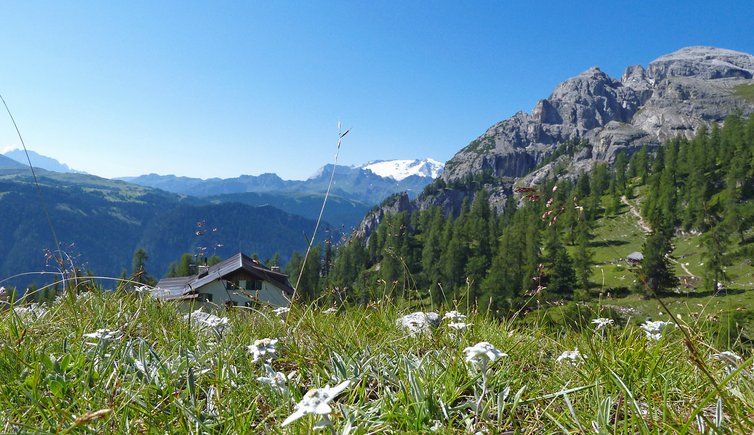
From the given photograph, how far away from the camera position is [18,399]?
2.43m

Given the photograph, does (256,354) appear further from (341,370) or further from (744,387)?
(744,387)

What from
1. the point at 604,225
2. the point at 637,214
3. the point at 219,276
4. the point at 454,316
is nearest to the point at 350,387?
the point at 454,316

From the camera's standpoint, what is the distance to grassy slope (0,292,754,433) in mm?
2195

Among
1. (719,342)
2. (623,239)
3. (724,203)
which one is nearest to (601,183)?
(623,239)

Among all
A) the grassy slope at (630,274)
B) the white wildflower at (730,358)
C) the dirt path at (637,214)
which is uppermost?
the white wildflower at (730,358)

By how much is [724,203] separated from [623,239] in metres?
26.1

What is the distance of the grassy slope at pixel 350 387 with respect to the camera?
2195 millimetres

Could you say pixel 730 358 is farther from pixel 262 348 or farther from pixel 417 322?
pixel 262 348

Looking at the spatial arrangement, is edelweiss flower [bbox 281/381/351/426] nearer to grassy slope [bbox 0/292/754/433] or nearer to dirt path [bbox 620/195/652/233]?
grassy slope [bbox 0/292/754/433]

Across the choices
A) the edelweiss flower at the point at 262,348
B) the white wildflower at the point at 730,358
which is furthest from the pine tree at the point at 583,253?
the edelweiss flower at the point at 262,348

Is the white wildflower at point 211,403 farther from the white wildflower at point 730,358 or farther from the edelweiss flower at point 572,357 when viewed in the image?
the white wildflower at point 730,358

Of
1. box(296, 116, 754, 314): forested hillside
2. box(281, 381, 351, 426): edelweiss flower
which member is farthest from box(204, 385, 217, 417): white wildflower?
box(296, 116, 754, 314): forested hillside

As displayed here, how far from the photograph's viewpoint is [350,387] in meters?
2.79

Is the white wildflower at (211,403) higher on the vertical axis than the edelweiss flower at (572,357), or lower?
lower
